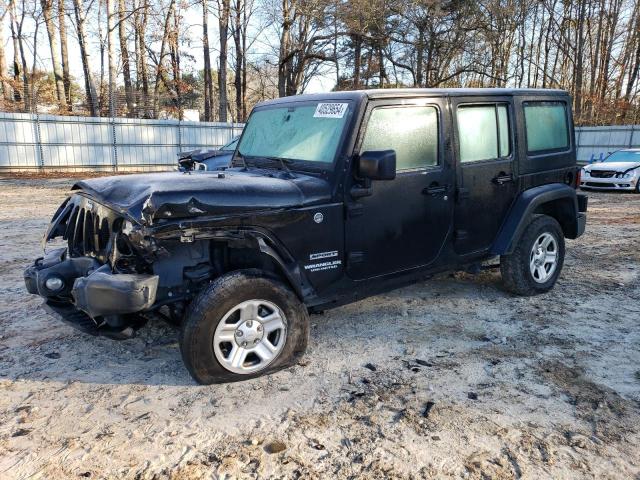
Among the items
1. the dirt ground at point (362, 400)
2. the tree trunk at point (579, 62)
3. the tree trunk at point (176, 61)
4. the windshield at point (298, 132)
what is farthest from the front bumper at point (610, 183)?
the tree trunk at point (176, 61)

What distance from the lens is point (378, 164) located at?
3.52m

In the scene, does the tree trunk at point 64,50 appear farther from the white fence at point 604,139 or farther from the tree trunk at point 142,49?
the white fence at point 604,139

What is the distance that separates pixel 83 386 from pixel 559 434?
2.94 metres

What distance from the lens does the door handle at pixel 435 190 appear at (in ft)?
13.8

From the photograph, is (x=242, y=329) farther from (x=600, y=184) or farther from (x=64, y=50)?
(x=64, y=50)

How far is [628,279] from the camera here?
581cm

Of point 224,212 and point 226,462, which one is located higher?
point 224,212

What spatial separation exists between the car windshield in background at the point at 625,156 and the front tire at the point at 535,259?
1181cm

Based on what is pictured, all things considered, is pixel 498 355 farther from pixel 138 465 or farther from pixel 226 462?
pixel 138 465

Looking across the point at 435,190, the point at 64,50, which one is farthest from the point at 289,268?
the point at 64,50

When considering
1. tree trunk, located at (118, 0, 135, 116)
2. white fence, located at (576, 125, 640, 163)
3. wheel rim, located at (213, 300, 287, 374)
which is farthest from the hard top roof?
white fence, located at (576, 125, 640, 163)

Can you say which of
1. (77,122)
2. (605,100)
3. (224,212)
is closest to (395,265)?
(224,212)

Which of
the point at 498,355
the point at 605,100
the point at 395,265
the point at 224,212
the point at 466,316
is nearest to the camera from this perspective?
the point at 224,212

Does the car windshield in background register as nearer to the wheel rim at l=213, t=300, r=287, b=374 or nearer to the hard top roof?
the hard top roof
